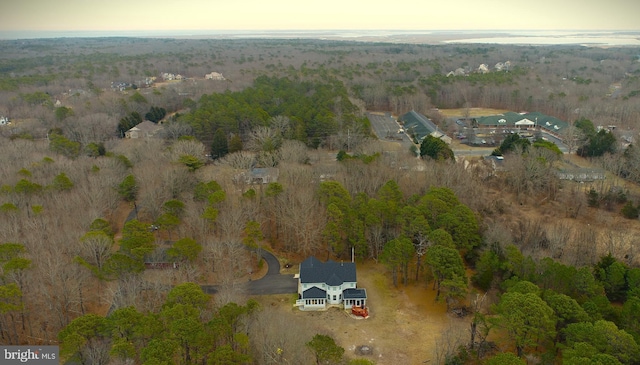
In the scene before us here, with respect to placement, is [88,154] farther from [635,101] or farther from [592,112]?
[635,101]

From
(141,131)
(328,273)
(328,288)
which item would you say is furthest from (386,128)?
(328,288)

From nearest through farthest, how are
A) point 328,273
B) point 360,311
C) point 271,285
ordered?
point 360,311 → point 328,273 → point 271,285

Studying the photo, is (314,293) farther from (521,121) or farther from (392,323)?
(521,121)

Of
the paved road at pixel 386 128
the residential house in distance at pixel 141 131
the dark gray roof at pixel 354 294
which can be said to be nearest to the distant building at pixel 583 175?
the paved road at pixel 386 128

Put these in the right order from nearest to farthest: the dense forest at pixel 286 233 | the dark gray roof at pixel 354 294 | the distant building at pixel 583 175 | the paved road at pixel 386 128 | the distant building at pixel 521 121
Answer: the dense forest at pixel 286 233 → the dark gray roof at pixel 354 294 → the distant building at pixel 583 175 → the paved road at pixel 386 128 → the distant building at pixel 521 121

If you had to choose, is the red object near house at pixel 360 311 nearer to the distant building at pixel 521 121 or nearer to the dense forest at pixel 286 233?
the dense forest at pixel 286 233

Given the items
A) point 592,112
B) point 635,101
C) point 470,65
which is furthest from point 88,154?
point 470,65

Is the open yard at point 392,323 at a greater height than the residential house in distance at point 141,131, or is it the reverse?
the residential house in distance at point 141,131
